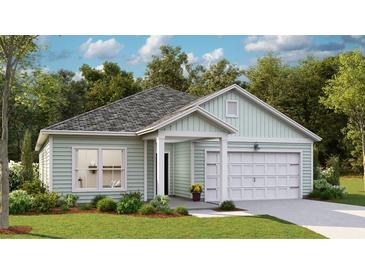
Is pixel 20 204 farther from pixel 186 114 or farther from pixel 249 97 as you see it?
pixel 249 97

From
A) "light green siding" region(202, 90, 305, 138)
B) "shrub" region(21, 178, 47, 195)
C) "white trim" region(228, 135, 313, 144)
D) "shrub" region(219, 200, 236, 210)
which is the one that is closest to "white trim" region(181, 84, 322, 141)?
"light green siding" region(202, 90, 305, 138)

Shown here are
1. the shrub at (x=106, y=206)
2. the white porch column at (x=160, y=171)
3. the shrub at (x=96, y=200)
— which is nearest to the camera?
the shrub at (x=106, y=206)

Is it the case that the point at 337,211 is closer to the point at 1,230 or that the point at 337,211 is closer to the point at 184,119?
the point at 184,119

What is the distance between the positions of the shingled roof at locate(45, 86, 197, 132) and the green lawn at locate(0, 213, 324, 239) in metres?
4.28

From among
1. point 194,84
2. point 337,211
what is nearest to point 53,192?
point 337,211

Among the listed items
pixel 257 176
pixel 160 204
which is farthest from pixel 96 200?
pixel 257 176

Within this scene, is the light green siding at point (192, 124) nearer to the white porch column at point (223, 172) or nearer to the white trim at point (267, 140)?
the white porch column at point (223, 172)

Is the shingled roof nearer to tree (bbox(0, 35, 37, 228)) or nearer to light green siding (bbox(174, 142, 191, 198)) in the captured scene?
light green siding (bbox(174, 142, 191, 198))

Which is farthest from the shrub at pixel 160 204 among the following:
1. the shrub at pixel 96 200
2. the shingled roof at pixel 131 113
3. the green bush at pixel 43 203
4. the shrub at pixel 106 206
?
the shingled roof at pixel 131 113

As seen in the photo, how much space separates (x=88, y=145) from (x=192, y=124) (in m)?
3.68

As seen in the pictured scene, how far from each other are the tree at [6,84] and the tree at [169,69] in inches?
646

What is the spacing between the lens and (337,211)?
1509 cm

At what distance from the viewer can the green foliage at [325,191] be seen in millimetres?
19156
